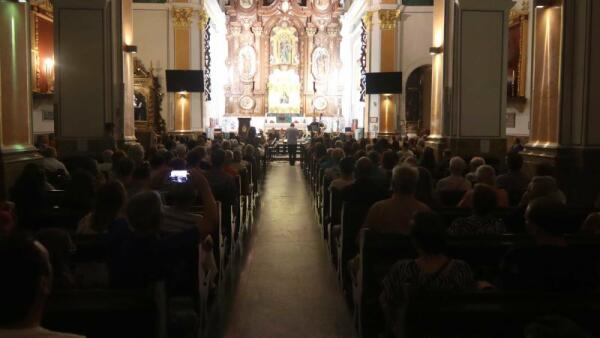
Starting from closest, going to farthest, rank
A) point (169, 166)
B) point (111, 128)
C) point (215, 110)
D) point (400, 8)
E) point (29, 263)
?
point (29, 263) → point (169, 166) → point (111, 128) → point (400, 8) → point (215, 110)

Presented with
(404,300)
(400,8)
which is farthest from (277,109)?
(404,300)

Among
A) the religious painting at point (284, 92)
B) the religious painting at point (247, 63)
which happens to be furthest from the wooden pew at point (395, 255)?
the religious painting at point (247, 63)

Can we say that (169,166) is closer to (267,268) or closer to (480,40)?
(267,268)

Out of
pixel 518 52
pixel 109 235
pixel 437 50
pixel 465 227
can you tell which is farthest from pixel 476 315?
pixel 518 52

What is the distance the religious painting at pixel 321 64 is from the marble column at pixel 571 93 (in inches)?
1028

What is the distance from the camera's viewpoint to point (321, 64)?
35719mm

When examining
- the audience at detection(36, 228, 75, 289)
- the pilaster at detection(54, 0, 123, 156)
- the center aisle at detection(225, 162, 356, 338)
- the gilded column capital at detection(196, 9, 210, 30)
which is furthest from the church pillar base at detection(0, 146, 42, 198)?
the gilded column capital at detection(196, 9, 210, 30)

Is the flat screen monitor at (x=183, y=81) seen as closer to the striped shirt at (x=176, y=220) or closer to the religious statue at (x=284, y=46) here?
the religious statue at (x=284, y=46)

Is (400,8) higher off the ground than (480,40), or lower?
higher

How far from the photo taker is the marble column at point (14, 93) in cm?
822

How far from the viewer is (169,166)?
8.18 meters

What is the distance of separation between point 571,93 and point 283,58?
27665 millimetres

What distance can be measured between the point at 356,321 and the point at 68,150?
26.6 feet

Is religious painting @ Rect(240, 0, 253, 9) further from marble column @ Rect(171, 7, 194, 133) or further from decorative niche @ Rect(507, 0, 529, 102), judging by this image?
decorative niche @ Rect(507, 0, 529, 102)
